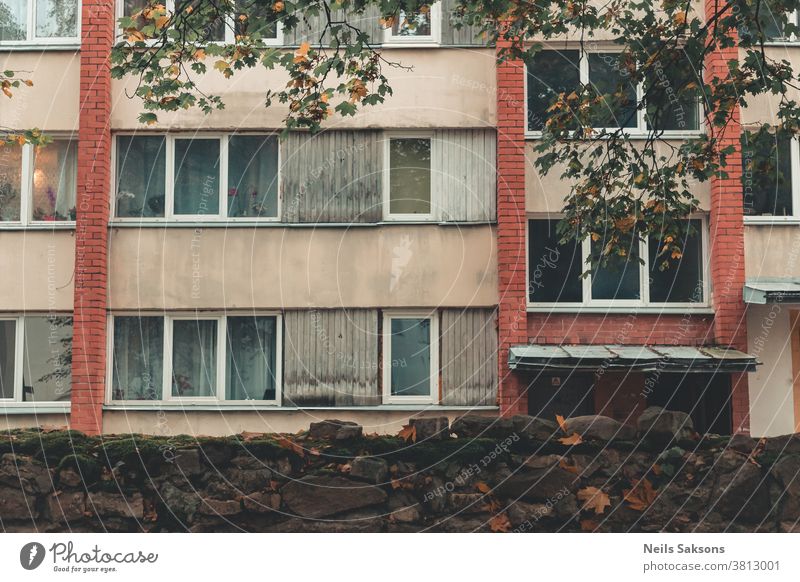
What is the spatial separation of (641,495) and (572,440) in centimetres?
95

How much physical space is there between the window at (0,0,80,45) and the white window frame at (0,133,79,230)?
1882 mm

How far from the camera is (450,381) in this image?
721 inches

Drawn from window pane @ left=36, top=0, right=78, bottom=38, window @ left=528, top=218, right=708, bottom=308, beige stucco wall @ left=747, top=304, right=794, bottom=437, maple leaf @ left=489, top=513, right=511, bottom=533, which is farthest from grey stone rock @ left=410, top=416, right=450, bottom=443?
→ window pane @ left=36, top=0, right=78, bottom=38

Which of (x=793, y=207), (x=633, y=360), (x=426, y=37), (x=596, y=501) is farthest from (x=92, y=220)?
(x=793, y=207)

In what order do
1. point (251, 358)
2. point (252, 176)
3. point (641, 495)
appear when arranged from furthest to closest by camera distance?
point (252, 176) < point (251, 358) < point (641, 495)

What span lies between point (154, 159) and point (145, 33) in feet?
22.9

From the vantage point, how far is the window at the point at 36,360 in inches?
730

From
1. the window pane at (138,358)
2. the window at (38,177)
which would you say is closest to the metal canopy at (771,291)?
the window pane at (138,358)

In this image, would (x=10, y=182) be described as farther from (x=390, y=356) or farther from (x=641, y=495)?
(x=641, y=495)

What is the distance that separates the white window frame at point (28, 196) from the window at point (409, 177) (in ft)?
18.1

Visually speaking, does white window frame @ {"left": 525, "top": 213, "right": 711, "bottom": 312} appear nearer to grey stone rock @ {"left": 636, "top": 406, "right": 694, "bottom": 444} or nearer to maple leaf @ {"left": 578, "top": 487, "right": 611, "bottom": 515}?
grey stone rock @ {"left": 636, "top": 406, "right": 694, "bottom": 444}

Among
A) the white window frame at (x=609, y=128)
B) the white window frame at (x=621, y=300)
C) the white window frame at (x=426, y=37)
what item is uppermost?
the white window frame at (x=426, y=37)

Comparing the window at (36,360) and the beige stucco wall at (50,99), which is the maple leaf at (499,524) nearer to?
the window at (36,360)

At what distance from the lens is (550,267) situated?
744 inches
